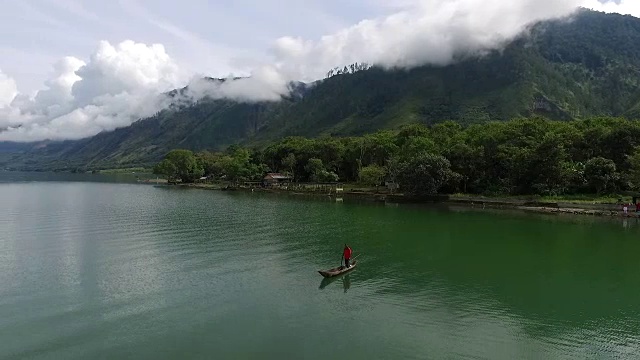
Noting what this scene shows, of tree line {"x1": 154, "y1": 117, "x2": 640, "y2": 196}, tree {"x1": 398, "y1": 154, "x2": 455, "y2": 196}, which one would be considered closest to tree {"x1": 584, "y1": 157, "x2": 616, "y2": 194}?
tree line {"x1": 154, "y1": 117, "x2": 640, "y2": 196}

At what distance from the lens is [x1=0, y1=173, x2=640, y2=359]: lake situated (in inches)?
1001

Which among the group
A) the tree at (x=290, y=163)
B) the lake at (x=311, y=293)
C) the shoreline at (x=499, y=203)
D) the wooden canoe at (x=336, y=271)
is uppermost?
the tree at (x=290, y=163)

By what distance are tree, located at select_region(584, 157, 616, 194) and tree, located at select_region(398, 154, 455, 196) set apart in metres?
28.1

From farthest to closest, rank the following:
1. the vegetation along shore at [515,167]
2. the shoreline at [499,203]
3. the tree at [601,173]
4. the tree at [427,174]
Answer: the tree at [427,174]
the vegetation along shore at [515,167]
the tree at [601,173]
the shoreline at [499,203]

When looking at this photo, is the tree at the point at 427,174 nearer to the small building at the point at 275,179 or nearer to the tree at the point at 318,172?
the tree at the point at 318,172

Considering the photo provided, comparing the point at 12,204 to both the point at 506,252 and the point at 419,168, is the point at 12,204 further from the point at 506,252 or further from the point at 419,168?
the point at 506,252

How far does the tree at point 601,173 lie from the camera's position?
304ft

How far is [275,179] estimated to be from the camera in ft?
536

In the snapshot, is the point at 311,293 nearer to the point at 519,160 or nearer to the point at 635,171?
the point at 635,171

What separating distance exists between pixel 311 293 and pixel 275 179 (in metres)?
130

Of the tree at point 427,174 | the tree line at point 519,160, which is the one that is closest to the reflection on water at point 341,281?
the tree at point 427,174

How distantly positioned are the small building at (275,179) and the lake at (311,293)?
9505 centimetres

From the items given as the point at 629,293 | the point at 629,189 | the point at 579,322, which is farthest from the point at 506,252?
the point at 629,189

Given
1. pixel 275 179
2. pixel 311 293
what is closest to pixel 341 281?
pixel 311 293
